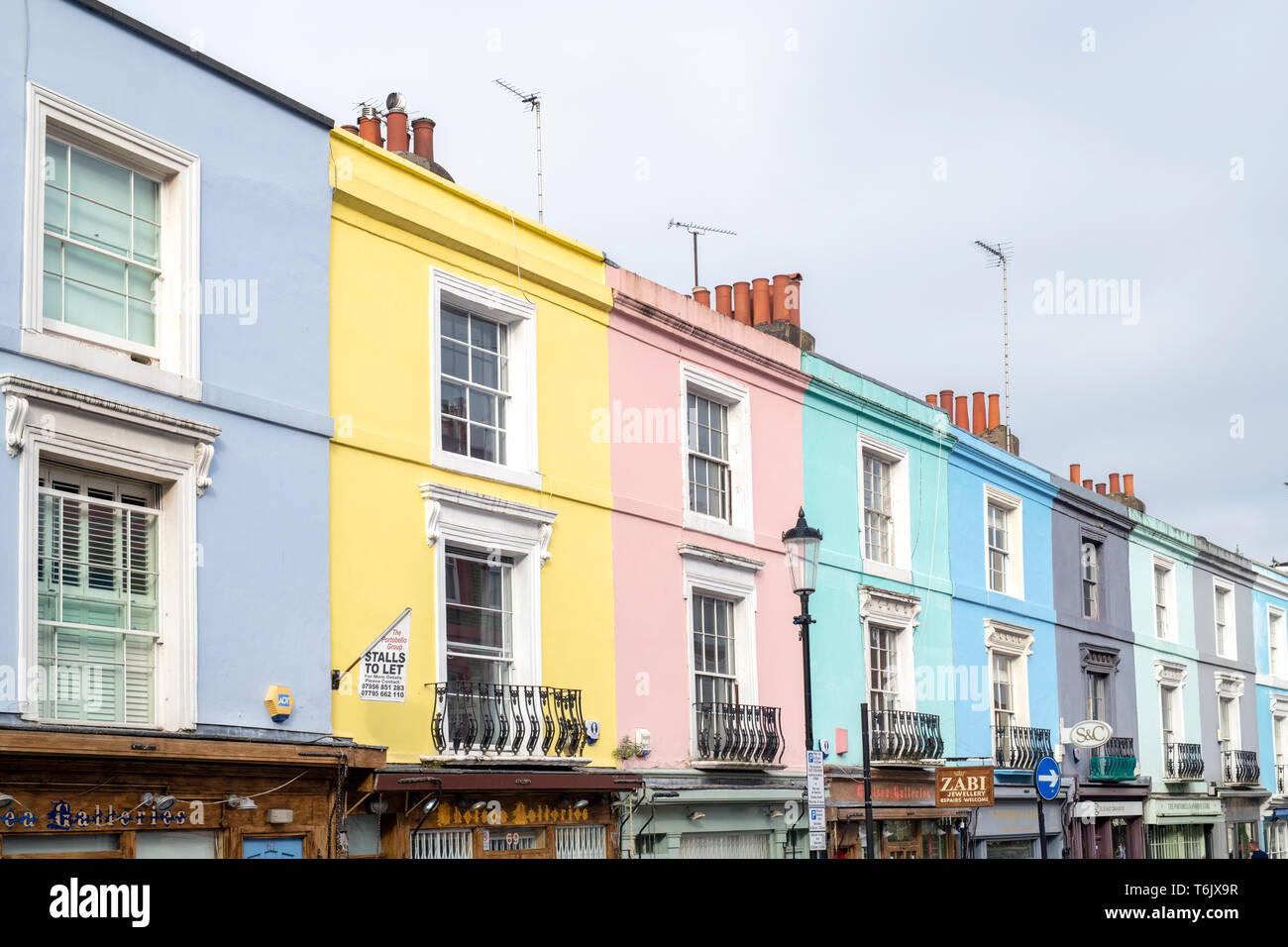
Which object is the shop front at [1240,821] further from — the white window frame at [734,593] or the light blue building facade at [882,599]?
the white window frame at [734,593]

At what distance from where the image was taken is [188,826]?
10867 millimetres

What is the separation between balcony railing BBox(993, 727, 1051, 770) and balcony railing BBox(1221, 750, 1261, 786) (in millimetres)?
9772

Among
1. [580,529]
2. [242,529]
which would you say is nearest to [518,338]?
[580,529]

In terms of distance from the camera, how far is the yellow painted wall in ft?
43.1

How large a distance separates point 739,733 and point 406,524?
19.2 feet

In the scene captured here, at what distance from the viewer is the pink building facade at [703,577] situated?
54.1 ft

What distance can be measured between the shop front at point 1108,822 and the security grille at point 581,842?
13130mm

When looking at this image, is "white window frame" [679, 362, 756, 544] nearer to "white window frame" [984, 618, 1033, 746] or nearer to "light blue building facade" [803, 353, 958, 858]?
"light blue building facade" [803, 353, 958, 858]

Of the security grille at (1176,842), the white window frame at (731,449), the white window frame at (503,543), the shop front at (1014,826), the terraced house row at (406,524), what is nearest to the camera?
the terraced house row at (406,524)

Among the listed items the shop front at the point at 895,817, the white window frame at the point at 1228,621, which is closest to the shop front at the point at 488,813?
the shop front at the point at 895,817

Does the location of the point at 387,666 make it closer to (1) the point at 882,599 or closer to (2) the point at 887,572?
(1) the point at 882,599

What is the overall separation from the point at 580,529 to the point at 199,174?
5893mm

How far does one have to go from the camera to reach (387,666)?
1288cm
